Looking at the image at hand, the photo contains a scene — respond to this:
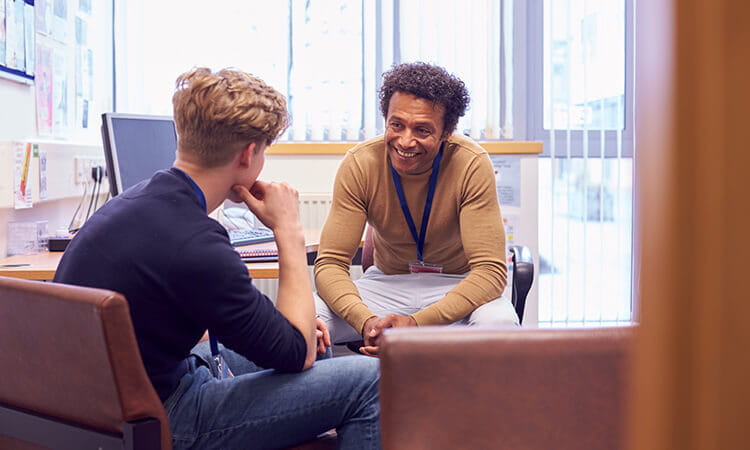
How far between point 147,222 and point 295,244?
0.38 metres

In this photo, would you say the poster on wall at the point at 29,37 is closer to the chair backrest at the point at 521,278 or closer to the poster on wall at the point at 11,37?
the poster on wall at the point at 11,37

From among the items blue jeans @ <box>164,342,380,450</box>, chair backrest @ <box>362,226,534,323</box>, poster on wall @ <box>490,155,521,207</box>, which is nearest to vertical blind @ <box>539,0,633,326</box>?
poster on wall @ <box>490,155,521,207</box>

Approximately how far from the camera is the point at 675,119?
0.51 ft

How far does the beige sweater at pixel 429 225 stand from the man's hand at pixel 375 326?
53 mm

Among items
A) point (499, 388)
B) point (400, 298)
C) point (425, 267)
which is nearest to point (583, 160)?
point (425, 267)

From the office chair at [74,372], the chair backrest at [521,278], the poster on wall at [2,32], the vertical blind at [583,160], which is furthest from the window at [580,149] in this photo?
the office chair at [74,372]

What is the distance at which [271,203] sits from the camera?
157cm

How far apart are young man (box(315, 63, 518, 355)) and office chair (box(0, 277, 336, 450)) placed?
946 mm

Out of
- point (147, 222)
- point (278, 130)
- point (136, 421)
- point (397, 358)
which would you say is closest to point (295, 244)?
point (278, 130)

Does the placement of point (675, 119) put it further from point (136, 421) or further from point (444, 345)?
point (136, 421)

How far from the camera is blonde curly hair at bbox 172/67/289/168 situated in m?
1.33

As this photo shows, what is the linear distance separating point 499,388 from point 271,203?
89 cm

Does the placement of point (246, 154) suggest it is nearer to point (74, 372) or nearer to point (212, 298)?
point (212, 298)

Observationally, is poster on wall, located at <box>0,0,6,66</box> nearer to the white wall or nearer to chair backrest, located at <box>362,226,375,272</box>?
the white wall
